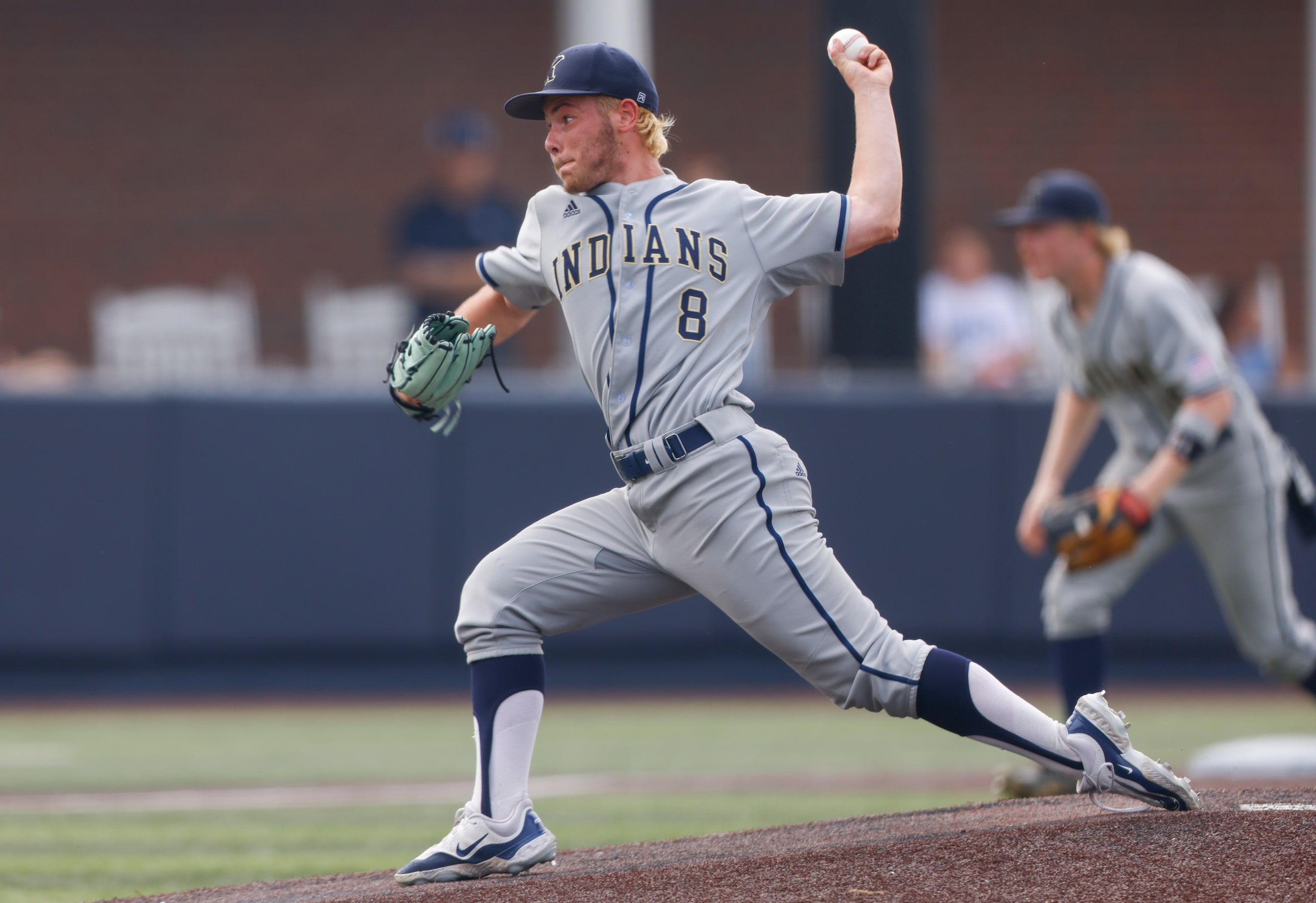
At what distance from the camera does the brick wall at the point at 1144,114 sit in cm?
1500

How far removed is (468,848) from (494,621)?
0.50m

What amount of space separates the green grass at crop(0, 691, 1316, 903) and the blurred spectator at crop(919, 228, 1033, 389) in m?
2.67

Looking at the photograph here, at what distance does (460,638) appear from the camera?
388 cm

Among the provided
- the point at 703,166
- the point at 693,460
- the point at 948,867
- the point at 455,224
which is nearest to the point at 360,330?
the point at 455,224

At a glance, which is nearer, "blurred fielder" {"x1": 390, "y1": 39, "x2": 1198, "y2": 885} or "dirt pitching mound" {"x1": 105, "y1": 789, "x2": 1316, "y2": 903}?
"dirt pitching mound" {"x1": 105, "y1": 789, "x2": 1316, "y2": 903}

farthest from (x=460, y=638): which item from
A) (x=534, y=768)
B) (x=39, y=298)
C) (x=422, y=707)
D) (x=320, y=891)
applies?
(x=39, y=298)

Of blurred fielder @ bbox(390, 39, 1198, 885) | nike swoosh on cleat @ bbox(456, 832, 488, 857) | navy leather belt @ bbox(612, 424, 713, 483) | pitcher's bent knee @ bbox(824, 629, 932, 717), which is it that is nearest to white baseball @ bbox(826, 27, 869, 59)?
blurred fielder @ bbox(390, 39, 1198, 885)

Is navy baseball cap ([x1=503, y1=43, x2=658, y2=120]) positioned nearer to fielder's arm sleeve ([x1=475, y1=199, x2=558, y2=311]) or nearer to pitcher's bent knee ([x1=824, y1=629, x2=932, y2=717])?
fielder's arm sleeve ([x1=475, y1=199, x2=558, y2=311])

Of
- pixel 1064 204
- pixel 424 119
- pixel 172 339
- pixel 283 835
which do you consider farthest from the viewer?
pixel 424 119

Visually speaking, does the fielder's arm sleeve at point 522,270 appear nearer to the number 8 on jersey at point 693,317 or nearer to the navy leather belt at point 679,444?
the number 8 on jersey at point 693,317

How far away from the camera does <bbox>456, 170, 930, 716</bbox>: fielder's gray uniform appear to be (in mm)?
3648

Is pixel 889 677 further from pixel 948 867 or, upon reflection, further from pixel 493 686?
pixel 493 686

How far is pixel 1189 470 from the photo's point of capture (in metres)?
5.80

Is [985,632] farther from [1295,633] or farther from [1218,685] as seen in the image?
[1295,633]
